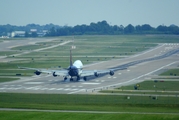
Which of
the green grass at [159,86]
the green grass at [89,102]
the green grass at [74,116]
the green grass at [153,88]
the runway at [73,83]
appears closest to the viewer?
the green grass at [74,116]

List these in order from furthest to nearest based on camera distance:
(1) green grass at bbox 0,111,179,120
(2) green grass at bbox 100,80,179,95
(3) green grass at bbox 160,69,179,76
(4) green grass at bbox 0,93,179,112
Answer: (3) green grass at bbox 160,69,179,76 → (2) green grass at bbox 100,80,179,95 → (4) green grass at bbox 0,93,179,112 → (1) green grass at bbox 0,111,179,120

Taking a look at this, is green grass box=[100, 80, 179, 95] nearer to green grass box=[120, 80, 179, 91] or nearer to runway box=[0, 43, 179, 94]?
green grass box=[120, 80, 179, 91]

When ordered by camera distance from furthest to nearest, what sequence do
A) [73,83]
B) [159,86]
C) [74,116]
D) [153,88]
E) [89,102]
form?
1. [73,83]
2. [159,86]
3. [153,88]
4. [89,102]
5. [74,116]

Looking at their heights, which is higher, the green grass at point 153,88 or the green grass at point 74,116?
the green grass at point 74,116

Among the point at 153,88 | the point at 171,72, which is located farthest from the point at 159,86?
the point at 171,72

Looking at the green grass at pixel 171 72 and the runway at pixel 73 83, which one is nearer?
the runway at pixel 73 83

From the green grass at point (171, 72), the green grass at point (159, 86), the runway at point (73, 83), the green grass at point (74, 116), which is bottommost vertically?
the runway at point (73, 83)

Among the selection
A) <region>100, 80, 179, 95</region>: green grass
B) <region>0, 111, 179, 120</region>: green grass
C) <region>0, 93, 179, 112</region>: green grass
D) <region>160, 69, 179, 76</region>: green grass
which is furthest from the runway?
<region>0, 111, 179, 120</region>: green grass

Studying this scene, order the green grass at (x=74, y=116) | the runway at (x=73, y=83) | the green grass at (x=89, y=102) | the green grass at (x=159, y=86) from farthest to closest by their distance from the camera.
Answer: the green grass at (x=159, y=86), the runway at (x=73, y=83), the green grass at (x=89, y=102), the green grass at (x=74, y=116)

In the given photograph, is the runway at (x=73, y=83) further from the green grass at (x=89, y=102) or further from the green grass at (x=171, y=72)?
the green grass at (x=89, y=102)

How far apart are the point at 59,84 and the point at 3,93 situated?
20586mm

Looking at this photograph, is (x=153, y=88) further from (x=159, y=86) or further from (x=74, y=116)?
(x=74, y=116)

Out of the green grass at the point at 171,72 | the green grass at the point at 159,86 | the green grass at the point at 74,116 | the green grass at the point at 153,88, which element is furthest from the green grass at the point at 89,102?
the green grass at the point at 171,72

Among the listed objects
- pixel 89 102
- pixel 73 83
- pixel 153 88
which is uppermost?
pixel 89 102
